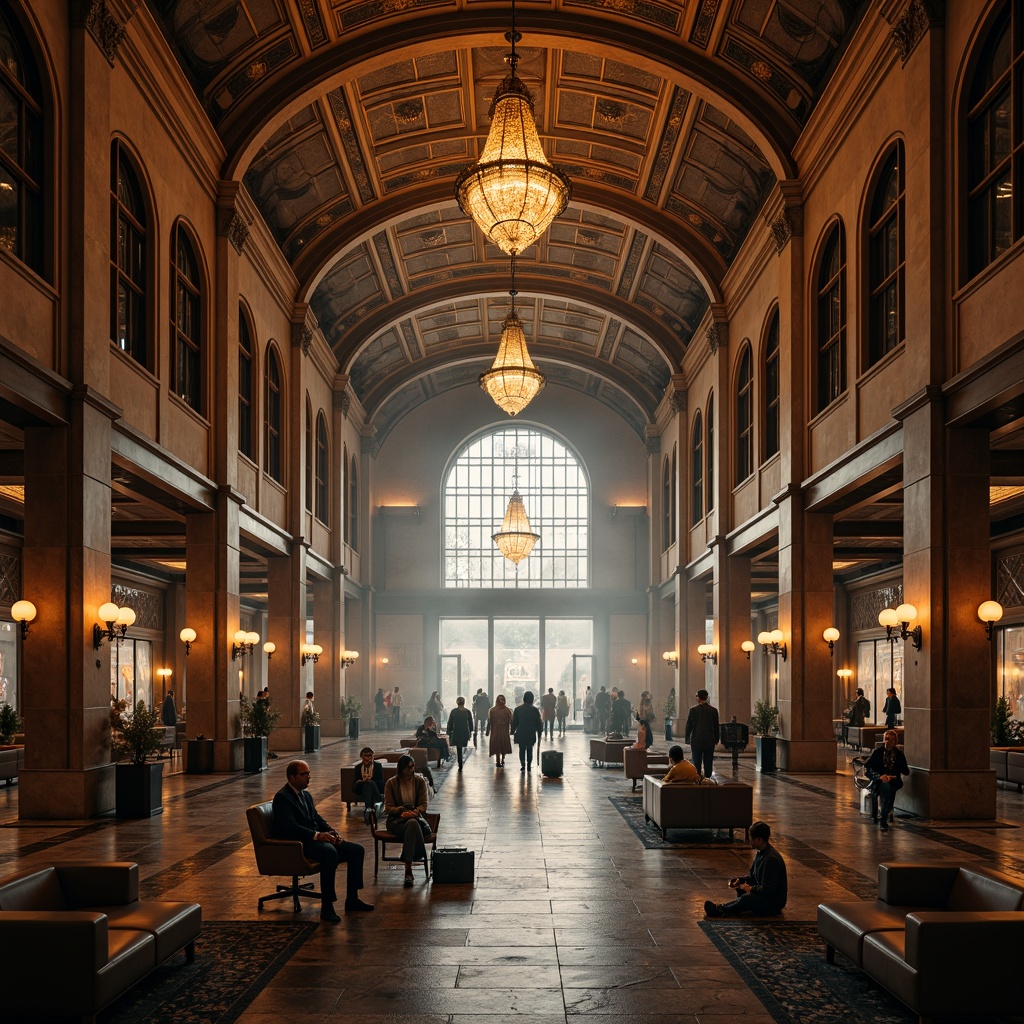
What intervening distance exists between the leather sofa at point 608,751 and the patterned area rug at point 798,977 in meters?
13.0

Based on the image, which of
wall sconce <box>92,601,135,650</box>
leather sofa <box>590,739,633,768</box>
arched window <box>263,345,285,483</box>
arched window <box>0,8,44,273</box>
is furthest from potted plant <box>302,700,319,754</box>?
arched window <box>0,8,44,273</box>

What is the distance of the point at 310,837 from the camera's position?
8.48 meters

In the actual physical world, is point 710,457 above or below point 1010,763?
above

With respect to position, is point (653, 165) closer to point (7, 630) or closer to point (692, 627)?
point (692, 627)

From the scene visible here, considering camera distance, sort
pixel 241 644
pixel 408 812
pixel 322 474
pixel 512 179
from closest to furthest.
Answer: pixel 408 812
pixel 512 179
pixel 241 644
pixel 322 474

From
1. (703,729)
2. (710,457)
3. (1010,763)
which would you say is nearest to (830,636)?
(1010,763)

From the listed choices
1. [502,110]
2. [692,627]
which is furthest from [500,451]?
[502,110]

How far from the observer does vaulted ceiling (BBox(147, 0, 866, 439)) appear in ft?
58.1

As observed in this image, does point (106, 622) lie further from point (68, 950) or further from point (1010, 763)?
point (1010, 763)

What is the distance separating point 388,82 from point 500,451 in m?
21.7

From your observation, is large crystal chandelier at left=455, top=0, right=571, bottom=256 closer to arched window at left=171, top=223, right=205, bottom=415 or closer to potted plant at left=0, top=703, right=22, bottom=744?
arched window at left=171, top=223, right=205, bottom=415

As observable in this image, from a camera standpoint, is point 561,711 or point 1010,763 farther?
point 561,711

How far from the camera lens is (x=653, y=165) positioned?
23078mm

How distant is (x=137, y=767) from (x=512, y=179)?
8.28 meters
